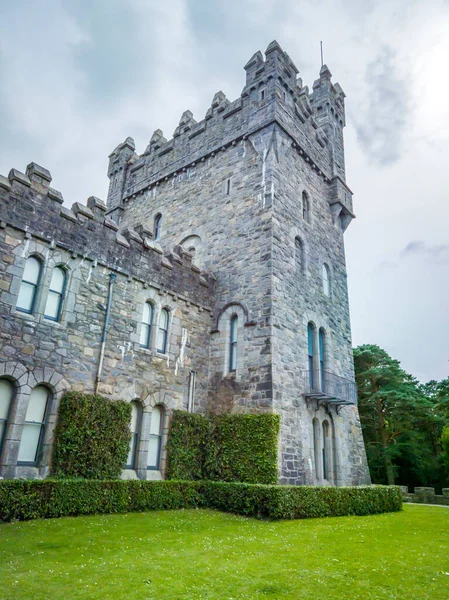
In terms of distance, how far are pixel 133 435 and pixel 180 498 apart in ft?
7.71

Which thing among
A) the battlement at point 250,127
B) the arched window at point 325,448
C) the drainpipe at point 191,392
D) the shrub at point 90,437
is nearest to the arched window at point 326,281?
the battlement at point 250,127

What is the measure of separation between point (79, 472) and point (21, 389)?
2610 mm

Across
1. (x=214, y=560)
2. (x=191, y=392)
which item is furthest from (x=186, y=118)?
(x=214, y=560)

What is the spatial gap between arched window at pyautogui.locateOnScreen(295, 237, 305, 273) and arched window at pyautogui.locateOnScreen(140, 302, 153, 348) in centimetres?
656

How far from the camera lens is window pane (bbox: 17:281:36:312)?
11572 mm

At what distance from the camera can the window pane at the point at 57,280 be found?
40.7 ft

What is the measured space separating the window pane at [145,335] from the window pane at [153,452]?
2.97 m

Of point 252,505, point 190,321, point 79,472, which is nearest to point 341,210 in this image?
point 190,321

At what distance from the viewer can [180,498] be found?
13.4 meters

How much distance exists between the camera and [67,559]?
7.01 meters

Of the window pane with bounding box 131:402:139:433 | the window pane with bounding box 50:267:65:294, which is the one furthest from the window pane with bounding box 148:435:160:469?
the window pane with bounding box 50:267:65:294

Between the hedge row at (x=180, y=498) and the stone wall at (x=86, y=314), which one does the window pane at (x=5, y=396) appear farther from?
the hedge row at (x=180, y=498)

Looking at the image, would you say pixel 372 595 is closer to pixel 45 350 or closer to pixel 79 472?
pixel 79 472

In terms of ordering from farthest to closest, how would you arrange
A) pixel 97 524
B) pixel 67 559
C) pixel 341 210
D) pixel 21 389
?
pixel 341 210 → pixel 21 389 → pixel 97 524 → pixel 67 559
